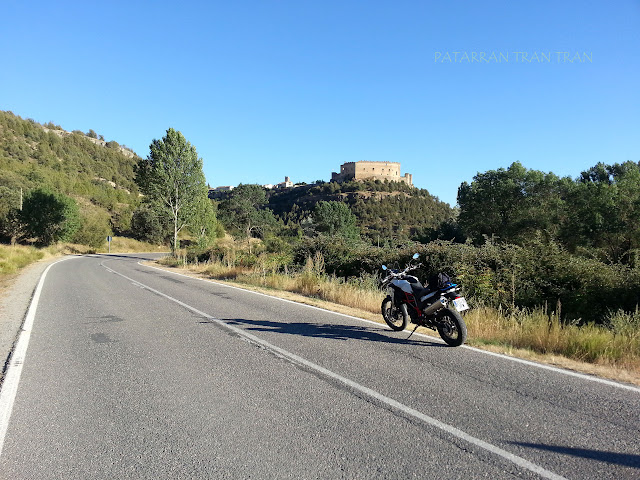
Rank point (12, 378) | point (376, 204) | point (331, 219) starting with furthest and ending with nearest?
point (376, 204)
point (331, 219)
point (12, 378)

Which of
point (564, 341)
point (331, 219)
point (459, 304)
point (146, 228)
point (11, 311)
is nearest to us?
point (564, 341)

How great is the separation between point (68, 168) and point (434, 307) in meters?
114

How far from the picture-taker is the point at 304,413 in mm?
3816

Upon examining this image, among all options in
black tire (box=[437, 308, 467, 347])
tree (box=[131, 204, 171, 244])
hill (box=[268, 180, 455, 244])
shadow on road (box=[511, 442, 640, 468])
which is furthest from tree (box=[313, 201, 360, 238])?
shadow on road (box=[511, 442, 640, 468])

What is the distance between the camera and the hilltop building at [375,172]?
155 metres

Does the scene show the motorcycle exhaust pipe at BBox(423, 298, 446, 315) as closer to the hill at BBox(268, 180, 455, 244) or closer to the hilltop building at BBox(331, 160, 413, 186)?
the hill at BBox(268, 180, 455, 244)

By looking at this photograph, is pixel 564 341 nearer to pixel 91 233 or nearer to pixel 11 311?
pixel 11 311

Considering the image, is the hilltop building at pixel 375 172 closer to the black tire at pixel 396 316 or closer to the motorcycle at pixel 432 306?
the black tire at pixel 396 316

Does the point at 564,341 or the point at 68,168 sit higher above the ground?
the point at 68,168

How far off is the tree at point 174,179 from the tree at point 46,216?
60.5ft

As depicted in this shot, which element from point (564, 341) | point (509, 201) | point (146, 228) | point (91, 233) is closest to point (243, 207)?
point (146, 228)

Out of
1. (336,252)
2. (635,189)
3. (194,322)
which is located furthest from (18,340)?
(635,189)

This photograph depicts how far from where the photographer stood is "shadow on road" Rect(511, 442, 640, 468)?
295 cm

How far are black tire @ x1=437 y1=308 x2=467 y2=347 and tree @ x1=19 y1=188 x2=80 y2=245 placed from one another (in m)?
59.3
